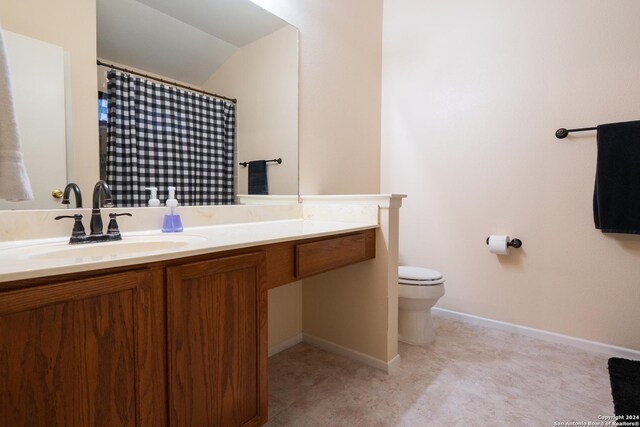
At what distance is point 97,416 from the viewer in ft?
2.38

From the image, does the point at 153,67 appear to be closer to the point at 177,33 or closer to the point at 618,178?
the point at 177,33

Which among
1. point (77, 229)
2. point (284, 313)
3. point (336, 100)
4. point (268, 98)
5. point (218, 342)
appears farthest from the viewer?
point (336, 100)

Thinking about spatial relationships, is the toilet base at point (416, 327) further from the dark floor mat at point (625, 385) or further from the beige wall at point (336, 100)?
the dark floor mat at point (625, 385)

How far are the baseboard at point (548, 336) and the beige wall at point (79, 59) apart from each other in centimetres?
246

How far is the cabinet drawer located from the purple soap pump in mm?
529

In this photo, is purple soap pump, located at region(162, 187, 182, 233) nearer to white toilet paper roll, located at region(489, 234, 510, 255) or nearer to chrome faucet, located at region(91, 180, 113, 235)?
chrome faucet, located at region(91, 180, 113, 235)

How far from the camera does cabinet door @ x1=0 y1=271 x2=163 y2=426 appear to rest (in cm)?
61

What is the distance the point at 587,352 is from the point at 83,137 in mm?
2809

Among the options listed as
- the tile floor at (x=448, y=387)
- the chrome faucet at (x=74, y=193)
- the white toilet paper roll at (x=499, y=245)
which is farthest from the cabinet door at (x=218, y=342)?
Result: the white toilet paper roll at (x=499, y=245)

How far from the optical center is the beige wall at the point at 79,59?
42.4 inches

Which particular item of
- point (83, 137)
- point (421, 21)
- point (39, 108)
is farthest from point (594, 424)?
point (421, 21)

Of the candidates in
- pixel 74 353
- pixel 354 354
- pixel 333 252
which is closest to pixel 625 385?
pixel 354 354

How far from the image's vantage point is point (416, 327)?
1998mm

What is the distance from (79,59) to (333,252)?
123cm
